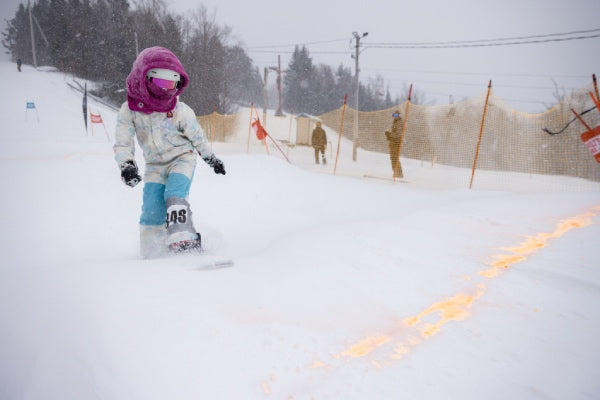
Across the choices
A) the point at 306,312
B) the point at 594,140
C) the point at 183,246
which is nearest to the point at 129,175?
the point at 183,246

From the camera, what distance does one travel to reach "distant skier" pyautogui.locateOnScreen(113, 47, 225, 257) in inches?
98.3

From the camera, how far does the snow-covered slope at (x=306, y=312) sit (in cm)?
114

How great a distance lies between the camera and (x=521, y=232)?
134 inches

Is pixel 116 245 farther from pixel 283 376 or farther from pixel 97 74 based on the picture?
pixel 97 74

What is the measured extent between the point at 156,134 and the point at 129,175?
1.43ft

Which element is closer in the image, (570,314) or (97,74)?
(570,314)

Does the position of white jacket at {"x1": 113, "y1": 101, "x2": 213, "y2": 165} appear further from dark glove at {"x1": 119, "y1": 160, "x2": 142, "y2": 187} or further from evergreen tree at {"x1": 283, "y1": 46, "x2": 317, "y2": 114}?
evergreen tree at {"x1": 283, "y1": 46, "x2": 317, "y2": 114}

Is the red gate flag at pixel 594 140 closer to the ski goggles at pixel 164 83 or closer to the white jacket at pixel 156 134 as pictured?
the white jacket at pixel 156 134

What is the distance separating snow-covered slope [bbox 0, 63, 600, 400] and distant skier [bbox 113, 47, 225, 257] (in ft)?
1.45

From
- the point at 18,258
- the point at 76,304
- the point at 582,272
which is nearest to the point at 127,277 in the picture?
the point at 76,304

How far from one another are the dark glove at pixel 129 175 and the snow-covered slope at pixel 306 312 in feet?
2.18

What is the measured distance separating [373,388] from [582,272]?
2.16 meters

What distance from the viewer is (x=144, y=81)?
2.51 m

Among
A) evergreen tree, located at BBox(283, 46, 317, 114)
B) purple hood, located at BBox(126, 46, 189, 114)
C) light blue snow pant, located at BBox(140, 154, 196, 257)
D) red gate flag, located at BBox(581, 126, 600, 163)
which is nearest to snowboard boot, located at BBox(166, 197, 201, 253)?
light blue snow pant, located at BBox(140, 154, 196, 257)
